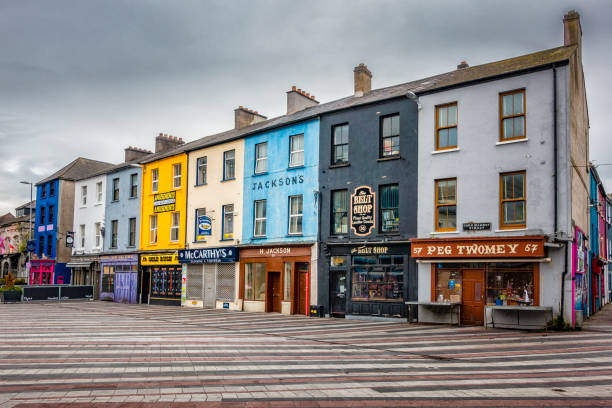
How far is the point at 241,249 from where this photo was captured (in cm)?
2742

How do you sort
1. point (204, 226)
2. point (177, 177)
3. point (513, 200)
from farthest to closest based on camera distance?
point (177, 177) < point (204, 226) < point (513, 200)

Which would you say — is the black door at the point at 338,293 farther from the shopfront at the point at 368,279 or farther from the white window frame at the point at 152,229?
the white window frame at the point at 152,229

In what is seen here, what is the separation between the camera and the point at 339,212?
77.4 feet

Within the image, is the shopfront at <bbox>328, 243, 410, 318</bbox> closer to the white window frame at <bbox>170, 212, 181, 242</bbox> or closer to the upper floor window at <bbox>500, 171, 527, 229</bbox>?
the upper floor window at <bbox>500, 171, 527, 229</bbox>

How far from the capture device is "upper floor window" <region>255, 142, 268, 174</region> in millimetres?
27234

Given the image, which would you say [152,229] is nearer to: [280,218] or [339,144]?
[280,218]

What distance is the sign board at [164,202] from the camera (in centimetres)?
3246

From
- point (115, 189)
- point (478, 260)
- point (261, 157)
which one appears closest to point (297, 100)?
point (261, 157)

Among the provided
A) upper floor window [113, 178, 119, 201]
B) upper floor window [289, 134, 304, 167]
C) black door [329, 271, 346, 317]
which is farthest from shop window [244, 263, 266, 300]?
upper floor window [113, 178, 119, 201]

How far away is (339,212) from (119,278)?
19.4 meters

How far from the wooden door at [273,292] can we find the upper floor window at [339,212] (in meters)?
4.12

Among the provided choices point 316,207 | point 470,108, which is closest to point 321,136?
point 316,207

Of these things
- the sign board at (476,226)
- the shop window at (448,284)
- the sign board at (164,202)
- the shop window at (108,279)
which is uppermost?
the sign board at (164,202)

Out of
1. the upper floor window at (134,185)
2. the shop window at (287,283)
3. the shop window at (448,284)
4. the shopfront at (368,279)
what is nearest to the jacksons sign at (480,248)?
the shop window at (448,284)
